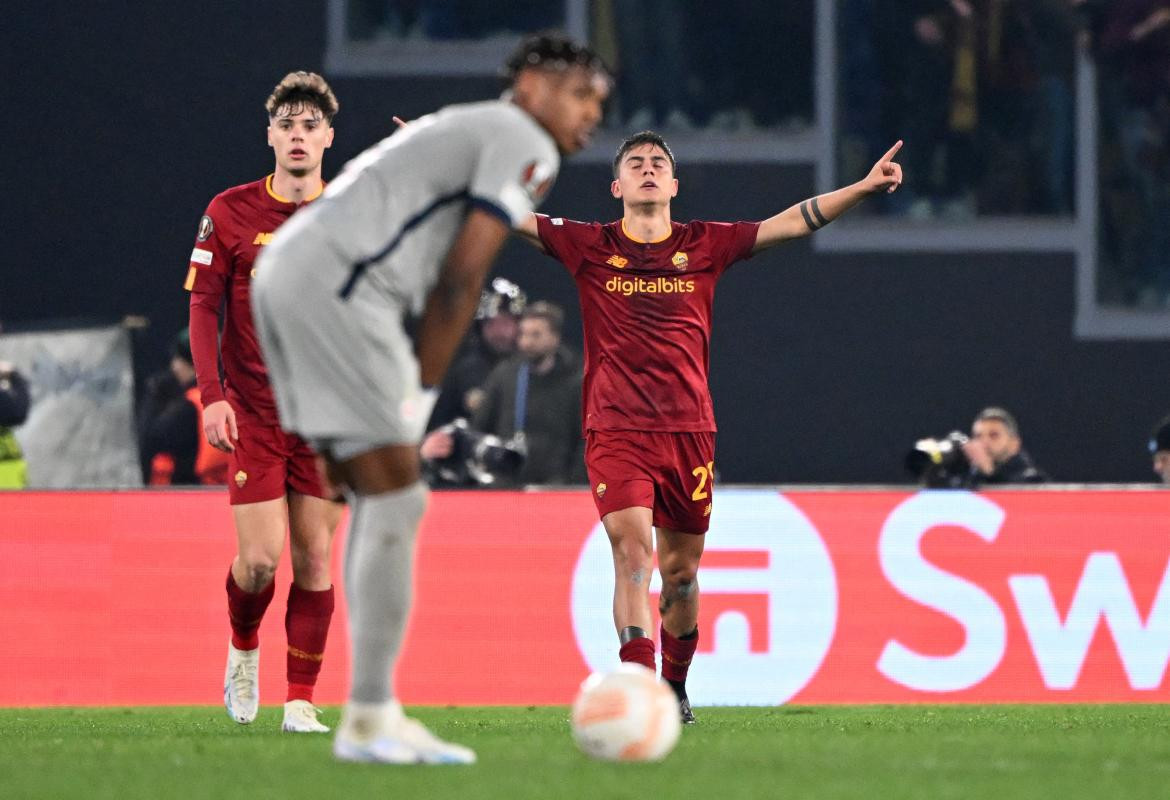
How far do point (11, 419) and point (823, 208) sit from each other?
556 cm

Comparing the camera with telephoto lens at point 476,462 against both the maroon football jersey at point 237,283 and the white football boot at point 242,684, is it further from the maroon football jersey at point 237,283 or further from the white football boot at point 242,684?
the maroon football jersey at point 237,283

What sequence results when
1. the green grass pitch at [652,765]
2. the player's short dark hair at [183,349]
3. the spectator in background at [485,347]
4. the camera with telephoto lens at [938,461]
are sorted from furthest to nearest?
the spectator in background at [485,347] < the player's short dark hair at [183,349] < the camera with telephoto lens at [938,461] < the green grass pitch at [652,765]

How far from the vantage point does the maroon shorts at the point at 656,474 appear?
757 centimetres

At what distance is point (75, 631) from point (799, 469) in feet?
19.5

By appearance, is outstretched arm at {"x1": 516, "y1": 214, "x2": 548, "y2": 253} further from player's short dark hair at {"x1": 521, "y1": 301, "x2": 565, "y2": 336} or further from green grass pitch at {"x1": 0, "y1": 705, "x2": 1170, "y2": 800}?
player's short dark hair at {"x1": 521, "y1": 301, "x2": 565, "y2": 336}

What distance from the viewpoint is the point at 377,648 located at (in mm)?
5031

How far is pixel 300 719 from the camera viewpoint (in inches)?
283

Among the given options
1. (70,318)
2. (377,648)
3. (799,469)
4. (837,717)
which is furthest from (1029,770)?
(70,318)

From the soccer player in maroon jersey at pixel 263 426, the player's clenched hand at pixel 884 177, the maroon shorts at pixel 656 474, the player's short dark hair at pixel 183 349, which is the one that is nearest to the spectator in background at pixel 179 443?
the player's short dark hair at pixel 183 349

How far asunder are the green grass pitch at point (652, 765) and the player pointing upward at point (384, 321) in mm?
288

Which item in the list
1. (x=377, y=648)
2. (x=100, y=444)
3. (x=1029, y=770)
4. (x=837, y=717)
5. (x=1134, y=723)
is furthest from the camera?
(x=100, y=444)

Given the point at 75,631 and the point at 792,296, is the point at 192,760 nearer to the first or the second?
the point at 75,631

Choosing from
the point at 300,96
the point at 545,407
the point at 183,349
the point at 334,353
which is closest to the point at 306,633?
the point at 300,96

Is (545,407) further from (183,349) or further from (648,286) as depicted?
(648,286)
